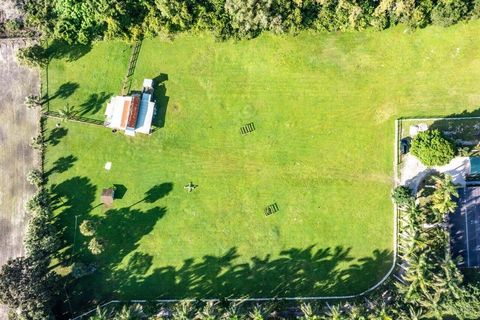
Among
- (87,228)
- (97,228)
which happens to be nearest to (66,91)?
(87,228)

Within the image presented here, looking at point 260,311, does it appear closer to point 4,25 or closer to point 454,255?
point 454,255

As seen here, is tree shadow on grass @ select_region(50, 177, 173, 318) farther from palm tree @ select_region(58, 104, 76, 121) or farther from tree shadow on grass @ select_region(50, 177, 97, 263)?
palm tree @ select_region(58, 104, 76, 121)

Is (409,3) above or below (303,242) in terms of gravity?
above

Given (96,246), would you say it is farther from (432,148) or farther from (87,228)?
(432,148)

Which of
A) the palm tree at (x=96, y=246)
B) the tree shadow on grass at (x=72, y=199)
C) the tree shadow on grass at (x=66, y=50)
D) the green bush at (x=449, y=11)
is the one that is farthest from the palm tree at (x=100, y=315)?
the green bush at (x=449, y=11)

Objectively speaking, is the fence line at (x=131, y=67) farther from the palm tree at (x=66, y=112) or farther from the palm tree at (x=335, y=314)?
the palm tree at (x=335, y=314)

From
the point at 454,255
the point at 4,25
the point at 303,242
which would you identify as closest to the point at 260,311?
the point at 303,242

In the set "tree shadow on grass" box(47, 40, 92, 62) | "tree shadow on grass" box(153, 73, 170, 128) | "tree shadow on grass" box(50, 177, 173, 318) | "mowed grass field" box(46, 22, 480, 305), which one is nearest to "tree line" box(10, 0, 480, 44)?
"tree shadow on grass" box(47, 40, 92, 62)
